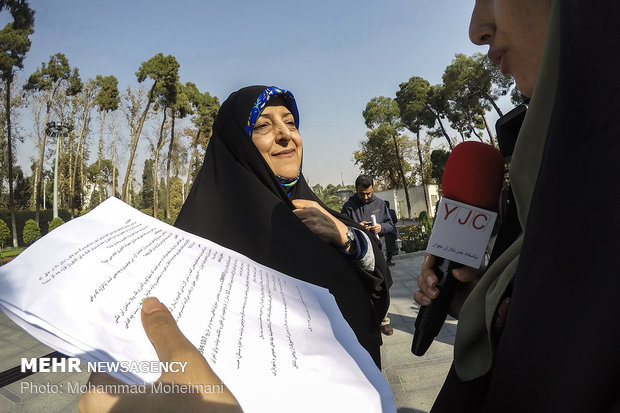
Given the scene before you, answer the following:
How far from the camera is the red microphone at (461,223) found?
3.26 ft

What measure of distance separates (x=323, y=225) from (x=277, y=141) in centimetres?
48

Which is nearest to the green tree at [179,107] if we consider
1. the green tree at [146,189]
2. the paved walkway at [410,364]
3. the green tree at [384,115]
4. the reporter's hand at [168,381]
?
the green tree at [384,115]

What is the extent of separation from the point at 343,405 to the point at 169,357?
260mm

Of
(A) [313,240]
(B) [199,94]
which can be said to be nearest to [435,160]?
(B) [199,94]

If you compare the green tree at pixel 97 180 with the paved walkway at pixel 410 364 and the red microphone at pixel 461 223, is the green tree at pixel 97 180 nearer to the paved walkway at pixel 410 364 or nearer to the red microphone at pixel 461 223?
the paved walkway at pixel 410 364

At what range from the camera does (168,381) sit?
17.5 inches

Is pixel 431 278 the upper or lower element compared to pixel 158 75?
lower

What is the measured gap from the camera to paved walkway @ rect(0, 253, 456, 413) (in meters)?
3.10

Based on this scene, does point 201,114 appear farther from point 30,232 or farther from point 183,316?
point 183,316

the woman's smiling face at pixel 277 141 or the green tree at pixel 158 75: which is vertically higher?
the green tree at pixel 158 75

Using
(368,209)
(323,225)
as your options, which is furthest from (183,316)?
(368,209)

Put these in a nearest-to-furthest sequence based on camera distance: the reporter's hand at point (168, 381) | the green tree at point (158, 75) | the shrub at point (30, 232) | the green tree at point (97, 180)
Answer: the reporter's hand at point (168, 381) < the shrub at point (30, 232) < the green tree at point (158, 75) < the green tree at point (97, 180)

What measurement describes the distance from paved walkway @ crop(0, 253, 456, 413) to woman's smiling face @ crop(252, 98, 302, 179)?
78.9 inches

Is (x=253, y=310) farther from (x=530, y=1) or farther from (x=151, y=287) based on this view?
(x=530, y=1)
